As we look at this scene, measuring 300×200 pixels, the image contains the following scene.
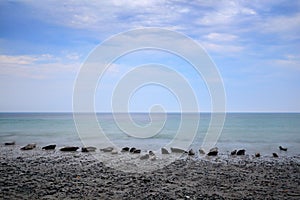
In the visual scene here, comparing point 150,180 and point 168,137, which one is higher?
point 150,180

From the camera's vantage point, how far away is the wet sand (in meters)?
9.72

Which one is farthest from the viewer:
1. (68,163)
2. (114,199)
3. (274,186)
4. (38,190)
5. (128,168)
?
(68,163)

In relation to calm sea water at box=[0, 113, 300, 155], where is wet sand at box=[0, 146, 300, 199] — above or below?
above

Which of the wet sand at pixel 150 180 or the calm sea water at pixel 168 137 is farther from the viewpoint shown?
the calm sea water at pixel 168 137

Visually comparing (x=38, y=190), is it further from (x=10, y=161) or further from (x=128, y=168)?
(x=10, y=161)

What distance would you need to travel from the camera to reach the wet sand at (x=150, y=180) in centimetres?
972

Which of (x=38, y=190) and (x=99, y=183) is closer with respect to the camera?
(x=38, y=190)

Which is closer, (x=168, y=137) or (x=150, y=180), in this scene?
(x=150, y=180)

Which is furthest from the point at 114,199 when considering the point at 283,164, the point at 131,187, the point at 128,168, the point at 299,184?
the point at 283,164

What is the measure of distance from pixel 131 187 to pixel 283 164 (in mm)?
9359

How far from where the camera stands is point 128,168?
565 inches

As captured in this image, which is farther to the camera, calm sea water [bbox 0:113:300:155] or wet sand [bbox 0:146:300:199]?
calm sea water [bbox 0:113:300:155]

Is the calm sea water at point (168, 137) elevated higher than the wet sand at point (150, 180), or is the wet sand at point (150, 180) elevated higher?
the wet sand at point (150, 180)

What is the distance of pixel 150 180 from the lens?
11680 mm
